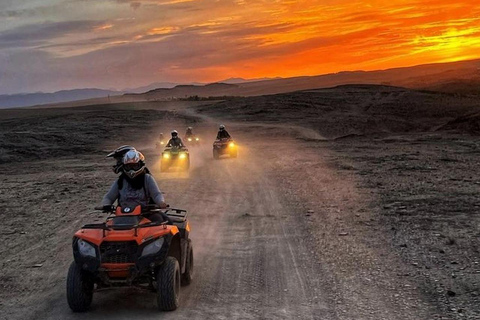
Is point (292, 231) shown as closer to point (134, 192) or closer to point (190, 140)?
point (134, 192)

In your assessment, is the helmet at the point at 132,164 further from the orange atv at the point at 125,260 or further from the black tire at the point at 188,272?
the black tire at the point at 188,272

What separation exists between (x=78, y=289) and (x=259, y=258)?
13.3 feet

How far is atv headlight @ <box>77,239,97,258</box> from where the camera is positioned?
776 cm

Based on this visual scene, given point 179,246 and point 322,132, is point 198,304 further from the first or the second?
point 322,132

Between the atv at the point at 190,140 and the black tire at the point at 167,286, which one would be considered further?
the atv at the point at 190,140

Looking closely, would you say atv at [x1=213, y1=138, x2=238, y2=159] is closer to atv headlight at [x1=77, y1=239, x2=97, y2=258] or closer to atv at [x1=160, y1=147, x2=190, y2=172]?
atv at [x1=160, y1=147, x2=190, y2=172]

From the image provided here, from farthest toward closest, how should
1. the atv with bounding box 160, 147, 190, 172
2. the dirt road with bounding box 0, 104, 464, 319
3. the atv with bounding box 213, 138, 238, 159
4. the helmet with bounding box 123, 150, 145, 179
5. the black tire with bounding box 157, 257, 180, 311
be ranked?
the atv with bounding box 213, 138, 238, 159 < the atv with bounding box 160, 147, 190, 172 < the helmet with bounding box 123, 150, 145, 179 < the dirt road with bounding box 0, 104, 464, 319 < the black tire with bounding box 157, 257, 180, 311

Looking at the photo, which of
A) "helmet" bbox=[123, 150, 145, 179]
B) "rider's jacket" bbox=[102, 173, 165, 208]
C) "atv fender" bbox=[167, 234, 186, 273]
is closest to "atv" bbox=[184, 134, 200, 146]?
"rider's jacket" bbox=[102, 173, 165, 208]

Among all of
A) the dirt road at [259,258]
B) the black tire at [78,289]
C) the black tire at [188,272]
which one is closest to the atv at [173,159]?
the dirt road at [259,258]

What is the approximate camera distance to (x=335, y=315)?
310 inches

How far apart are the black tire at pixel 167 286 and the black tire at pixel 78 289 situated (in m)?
1.05

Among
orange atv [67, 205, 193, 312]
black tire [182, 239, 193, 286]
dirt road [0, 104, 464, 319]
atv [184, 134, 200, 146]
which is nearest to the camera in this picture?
orange atv [67, 205, 193, 312]

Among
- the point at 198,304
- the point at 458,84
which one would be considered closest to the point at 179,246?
the point at 198,304

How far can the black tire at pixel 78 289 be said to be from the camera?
310 inches
